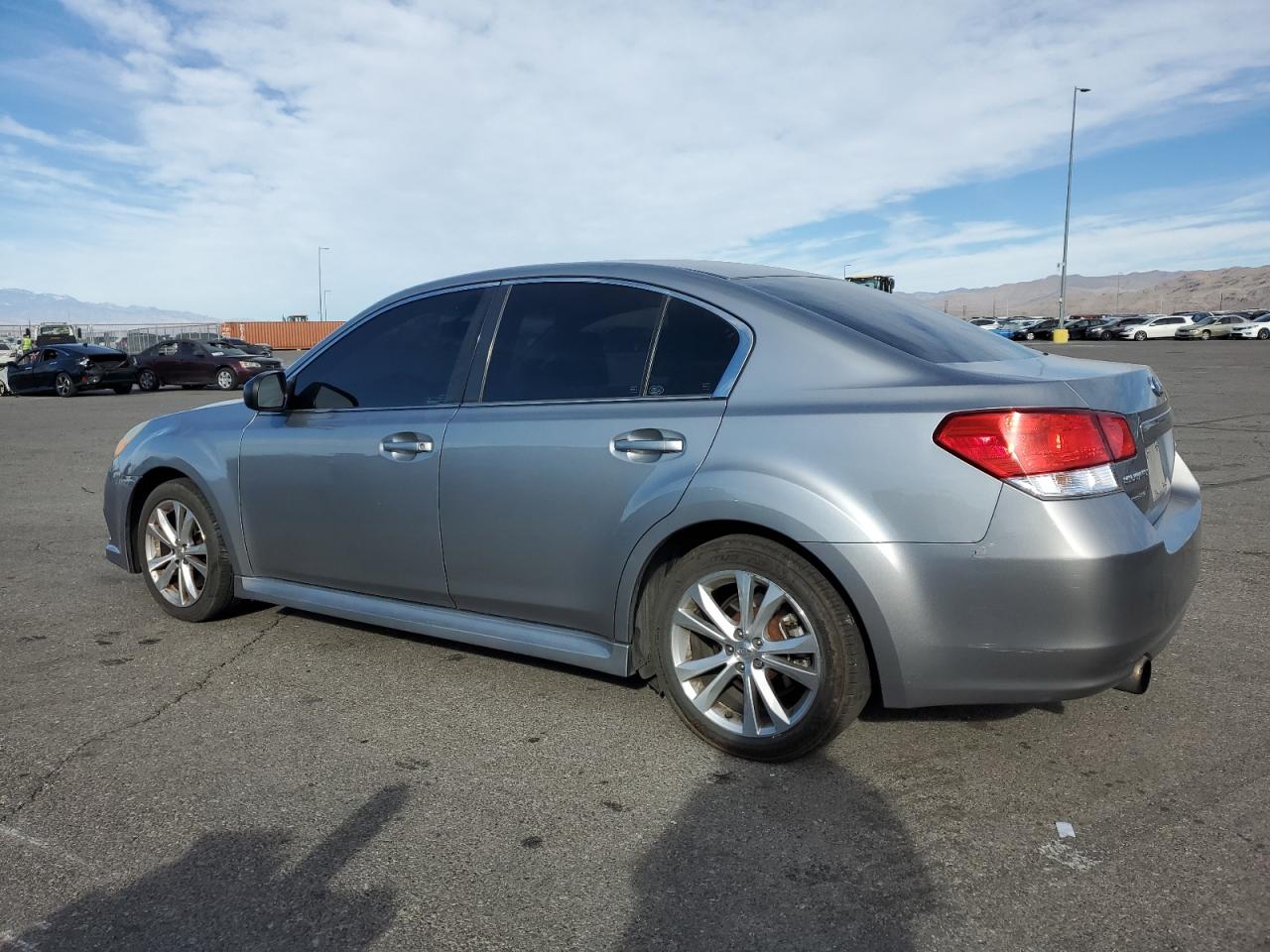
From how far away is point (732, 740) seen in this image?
11.3 ft

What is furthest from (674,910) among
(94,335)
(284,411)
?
(94,335)

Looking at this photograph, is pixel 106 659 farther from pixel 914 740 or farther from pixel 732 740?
pixel 914 740

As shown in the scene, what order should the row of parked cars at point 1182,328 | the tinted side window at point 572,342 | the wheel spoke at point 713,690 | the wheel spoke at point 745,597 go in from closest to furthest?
the wheel spoke at point 745,597 < the wheel spoke at point 713,690 < the tinted side window at point 572,342 < the row of parked cars at point 1182,328

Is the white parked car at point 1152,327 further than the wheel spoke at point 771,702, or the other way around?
the white parked car at point 1152,327

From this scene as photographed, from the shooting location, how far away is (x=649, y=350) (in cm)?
371

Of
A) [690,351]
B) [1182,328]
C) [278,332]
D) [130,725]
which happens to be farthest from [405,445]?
[278,332]

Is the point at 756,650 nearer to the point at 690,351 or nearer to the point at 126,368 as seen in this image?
the point at 690,351

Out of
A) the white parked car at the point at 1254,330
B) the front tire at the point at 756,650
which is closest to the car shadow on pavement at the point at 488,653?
the front tire at the point at 756,650

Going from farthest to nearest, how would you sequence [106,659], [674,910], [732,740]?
[106,659] → [732,740] → [674,910]

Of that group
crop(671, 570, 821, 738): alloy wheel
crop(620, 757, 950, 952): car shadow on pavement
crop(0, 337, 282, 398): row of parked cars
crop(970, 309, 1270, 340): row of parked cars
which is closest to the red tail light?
crop(671, 570, 821, 738): alloy wheel

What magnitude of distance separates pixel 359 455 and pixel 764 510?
188 cm

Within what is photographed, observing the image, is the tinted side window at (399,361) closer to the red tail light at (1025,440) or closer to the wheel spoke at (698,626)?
the wheel spoke at (698,626)

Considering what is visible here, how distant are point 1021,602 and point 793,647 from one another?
71 centimetres

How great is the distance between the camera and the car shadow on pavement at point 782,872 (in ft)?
8.16
